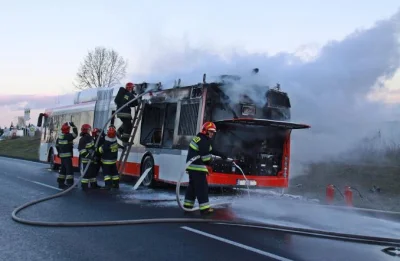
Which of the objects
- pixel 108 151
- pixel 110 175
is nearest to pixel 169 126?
pixel 108 151

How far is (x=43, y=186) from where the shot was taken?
472 inches

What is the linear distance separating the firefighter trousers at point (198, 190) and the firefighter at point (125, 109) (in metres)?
4.96

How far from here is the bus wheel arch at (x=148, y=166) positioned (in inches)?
463

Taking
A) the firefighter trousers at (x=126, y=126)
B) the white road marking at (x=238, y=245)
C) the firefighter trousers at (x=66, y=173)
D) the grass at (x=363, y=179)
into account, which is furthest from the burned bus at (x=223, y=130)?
the white road marking at (x=238, y=245)

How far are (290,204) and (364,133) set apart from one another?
2300 millimetres

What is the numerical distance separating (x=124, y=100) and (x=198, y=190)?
5.35m

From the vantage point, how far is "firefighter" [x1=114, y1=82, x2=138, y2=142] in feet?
40.7

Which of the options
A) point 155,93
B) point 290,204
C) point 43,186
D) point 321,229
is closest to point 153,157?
point 155,93

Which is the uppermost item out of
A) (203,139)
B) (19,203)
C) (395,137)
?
(395,137)

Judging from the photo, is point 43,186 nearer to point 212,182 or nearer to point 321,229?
point 212,182

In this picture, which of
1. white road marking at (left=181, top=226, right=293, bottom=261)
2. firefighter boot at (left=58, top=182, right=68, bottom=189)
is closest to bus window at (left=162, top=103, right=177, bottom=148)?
firefighter boot at (left=58, top=182, right=68, bottom=189)

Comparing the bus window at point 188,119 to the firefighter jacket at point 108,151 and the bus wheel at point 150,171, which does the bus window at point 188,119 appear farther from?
the firefighter jacket at point 108,151

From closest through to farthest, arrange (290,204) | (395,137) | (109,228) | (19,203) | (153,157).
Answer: (109,228) < (19,203) < (290,204) < (395,137) < (153,157)

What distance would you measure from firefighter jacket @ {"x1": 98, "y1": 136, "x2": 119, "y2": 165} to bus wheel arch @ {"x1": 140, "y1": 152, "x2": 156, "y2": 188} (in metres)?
1.04
